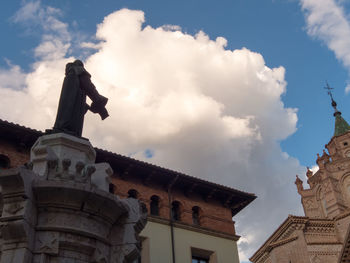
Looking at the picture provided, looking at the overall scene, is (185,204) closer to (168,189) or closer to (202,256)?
(168,189)

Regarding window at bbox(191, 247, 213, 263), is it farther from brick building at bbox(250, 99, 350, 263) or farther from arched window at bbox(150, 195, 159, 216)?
brick building at bbox(250, 99, 350, 263)

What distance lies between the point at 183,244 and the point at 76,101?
11.3 meters

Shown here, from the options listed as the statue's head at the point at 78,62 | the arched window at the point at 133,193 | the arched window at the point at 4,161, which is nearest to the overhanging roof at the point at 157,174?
the arched window at the point at 133,193

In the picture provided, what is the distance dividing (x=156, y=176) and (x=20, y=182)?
13274mm

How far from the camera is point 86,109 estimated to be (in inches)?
348

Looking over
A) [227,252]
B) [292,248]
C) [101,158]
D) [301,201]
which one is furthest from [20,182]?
[301,201]

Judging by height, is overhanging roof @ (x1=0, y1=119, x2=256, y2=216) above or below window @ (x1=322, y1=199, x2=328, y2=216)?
below

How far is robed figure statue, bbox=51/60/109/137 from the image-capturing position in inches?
314

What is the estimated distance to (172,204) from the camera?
19.2 metres

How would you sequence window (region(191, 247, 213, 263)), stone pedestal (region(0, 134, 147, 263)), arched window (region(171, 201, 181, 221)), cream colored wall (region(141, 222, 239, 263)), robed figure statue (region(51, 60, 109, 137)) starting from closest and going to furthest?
stone pedestal (region(0, 134, 147, 263)) → robed figure statue (region(51, 60, 109, 137)) → cream colored wall (region(141, 222, 239, 263)) → window (region(191, 247, 213, 263)) → arched window (region(171, 201, 181, 221))

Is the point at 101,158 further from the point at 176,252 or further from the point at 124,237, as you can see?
the point at 124,237

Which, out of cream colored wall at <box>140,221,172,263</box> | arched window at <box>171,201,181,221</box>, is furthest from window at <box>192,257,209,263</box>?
arched window at <box>171,201,181,221</box>

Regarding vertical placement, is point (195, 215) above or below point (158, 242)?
above

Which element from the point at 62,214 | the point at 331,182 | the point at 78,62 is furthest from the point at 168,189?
the point at 331,182
